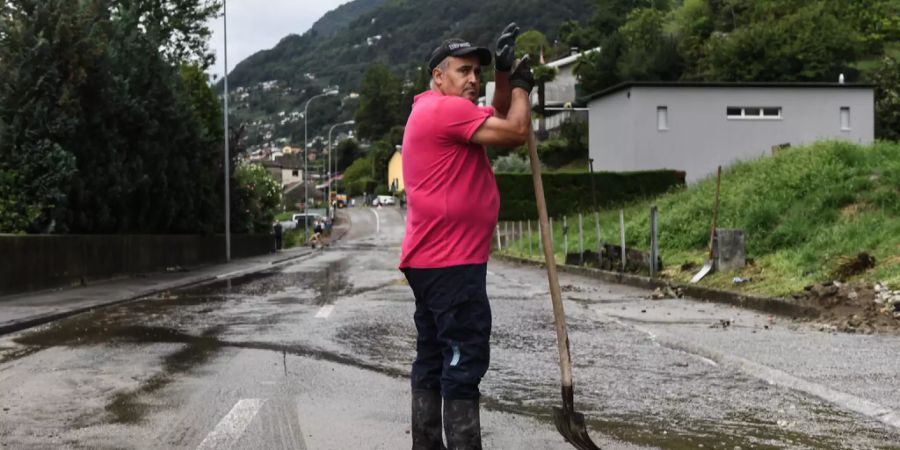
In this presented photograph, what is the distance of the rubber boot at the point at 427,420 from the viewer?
4.32m

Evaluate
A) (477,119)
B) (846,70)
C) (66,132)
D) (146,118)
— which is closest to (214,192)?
(146,118)

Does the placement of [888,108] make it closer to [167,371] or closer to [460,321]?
[167,371]

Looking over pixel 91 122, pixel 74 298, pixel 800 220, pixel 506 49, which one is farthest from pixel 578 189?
pixel 506 49

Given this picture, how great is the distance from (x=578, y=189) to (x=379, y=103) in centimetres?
12876

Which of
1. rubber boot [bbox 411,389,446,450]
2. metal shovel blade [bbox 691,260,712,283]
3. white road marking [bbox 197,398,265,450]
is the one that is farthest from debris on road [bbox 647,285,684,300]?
rubber boot [bbox 411,389,446,450]

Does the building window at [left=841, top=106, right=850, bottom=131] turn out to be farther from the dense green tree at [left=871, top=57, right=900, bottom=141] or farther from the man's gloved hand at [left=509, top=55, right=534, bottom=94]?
the man's gloved hand at [left=509, top=55, right=534, bottom=94]

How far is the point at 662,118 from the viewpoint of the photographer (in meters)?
48.2

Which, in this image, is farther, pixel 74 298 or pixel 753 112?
pixel 753 112

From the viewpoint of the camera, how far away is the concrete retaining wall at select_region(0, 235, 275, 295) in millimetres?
17094

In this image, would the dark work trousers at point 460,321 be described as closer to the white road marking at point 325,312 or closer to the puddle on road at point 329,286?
the white road marking at point 325,312

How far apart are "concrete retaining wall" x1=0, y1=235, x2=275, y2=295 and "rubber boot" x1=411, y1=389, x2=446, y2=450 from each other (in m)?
14.2

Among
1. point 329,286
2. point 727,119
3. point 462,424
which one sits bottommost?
point 329,286

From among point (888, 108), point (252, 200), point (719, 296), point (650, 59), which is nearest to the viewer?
point (719, 296)

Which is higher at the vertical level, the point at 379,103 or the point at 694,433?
the point at 379,103
